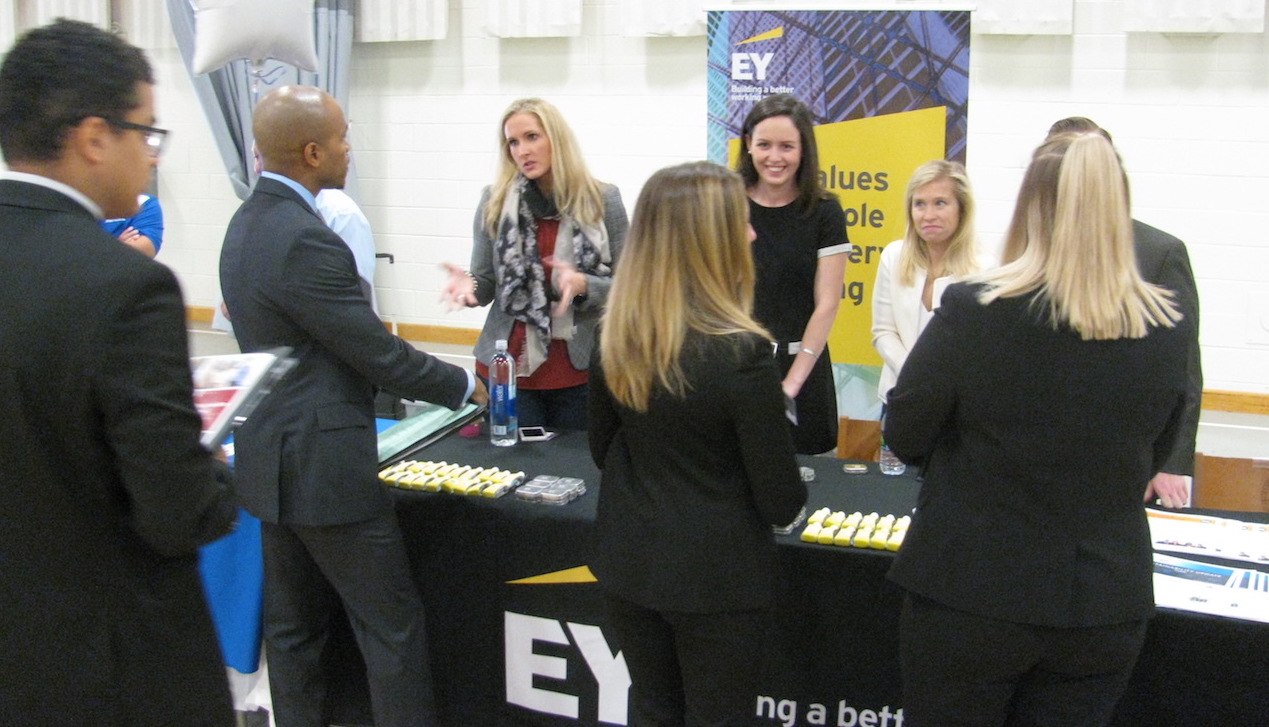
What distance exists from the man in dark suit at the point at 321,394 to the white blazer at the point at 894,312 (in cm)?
126

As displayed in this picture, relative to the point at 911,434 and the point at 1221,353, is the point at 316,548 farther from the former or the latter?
the point at 1221,353

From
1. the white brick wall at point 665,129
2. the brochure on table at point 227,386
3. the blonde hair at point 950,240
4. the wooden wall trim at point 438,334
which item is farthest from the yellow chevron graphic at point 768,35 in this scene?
the brochure on table at point 227,386

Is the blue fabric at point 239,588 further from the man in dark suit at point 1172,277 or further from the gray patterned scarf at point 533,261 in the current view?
the man in dark suit at point 1172,277

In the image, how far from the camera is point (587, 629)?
227cm

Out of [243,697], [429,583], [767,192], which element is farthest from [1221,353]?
[243,697]

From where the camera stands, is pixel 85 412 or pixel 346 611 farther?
pixel 346 611

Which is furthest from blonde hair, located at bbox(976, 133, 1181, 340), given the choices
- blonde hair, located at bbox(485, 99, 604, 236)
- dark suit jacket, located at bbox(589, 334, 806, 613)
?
blonde hair, located at bbox(485, 99, 604, 236)

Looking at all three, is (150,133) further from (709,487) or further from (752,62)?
(752,62)

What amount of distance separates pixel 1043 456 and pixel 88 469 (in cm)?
118

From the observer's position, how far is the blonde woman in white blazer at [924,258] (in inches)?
112

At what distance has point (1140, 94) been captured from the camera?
3.45 m

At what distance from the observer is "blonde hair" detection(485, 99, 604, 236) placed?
106 inches

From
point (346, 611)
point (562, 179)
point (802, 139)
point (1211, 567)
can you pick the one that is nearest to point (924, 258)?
point (802, 139)

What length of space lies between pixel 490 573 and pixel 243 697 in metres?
0.85
